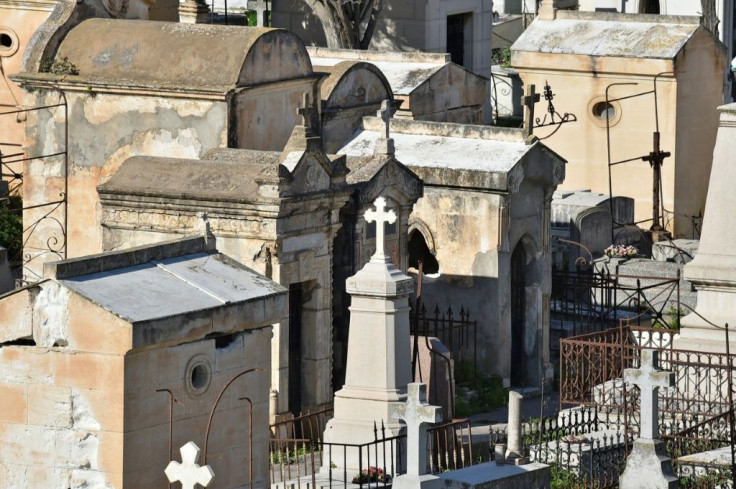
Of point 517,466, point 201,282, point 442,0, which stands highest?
point 442,0

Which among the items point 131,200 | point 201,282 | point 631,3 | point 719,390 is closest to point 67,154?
point 131,200

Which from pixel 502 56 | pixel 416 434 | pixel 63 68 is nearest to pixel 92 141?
pixel 63 68

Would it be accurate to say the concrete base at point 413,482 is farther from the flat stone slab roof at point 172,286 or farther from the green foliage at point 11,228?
the green foliage at point 11,228

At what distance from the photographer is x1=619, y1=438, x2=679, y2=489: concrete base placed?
58.7 ft

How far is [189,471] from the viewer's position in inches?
565

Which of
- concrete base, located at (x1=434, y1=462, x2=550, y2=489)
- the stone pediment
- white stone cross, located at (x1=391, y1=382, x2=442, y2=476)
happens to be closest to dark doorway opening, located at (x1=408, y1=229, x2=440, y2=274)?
the stone pediment

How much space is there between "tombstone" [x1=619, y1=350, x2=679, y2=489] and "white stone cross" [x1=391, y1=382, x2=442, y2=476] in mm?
2115

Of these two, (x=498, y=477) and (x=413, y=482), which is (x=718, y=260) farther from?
(x=413, y=482)

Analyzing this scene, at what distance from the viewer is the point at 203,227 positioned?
17047 millimetres

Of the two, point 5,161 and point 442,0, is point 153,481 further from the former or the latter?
point 442,0

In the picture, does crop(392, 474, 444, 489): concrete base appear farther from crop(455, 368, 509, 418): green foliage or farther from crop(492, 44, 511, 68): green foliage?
crop(492, 44, 511, 68): green foliage

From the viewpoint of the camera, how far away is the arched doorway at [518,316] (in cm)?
2611

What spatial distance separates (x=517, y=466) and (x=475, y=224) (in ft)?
25.7

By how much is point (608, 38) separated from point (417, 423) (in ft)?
62.8
